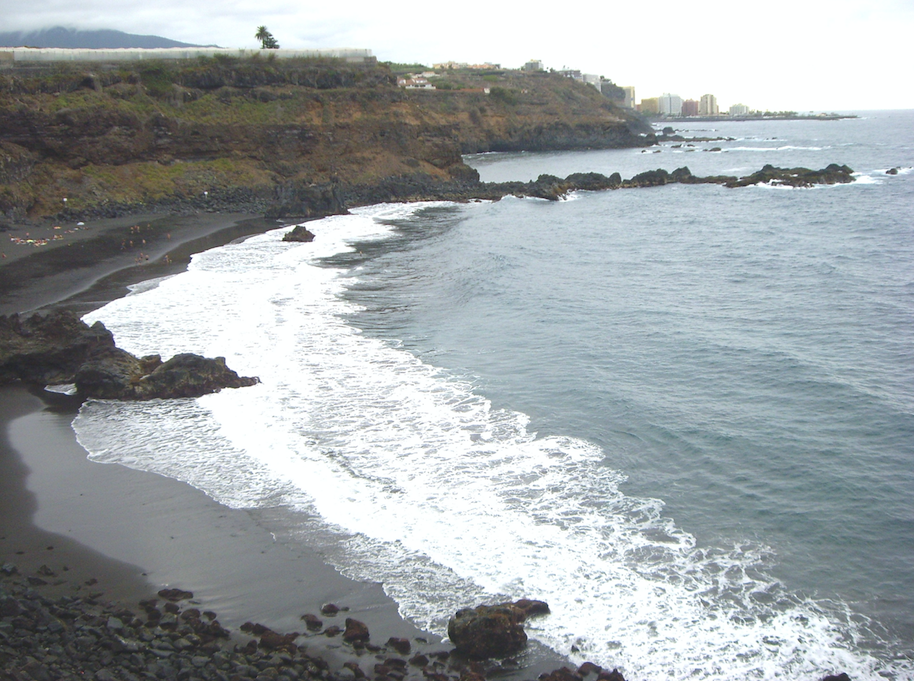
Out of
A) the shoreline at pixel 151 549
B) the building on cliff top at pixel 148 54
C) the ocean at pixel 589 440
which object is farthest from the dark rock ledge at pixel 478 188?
the shoreline at pixel 151 549

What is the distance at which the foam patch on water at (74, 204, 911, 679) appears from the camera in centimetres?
811

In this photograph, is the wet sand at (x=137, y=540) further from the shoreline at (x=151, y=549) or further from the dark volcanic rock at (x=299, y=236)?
the dark volcanic rock at (x=299, y=236)

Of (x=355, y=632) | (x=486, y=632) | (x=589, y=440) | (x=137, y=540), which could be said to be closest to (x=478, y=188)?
(x=589, y=440)

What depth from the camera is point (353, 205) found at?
52.4m

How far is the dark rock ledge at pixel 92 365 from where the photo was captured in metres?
15.4

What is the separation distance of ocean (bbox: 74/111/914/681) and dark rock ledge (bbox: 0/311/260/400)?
491 mm

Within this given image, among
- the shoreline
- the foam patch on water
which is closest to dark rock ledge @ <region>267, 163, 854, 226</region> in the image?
the foam patch on water

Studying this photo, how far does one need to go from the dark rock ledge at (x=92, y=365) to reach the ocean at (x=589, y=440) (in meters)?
0.49

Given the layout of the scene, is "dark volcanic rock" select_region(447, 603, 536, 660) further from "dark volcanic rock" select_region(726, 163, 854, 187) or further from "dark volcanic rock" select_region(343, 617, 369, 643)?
"dark volcanic rock" select_region(726, 163, 854, 187)

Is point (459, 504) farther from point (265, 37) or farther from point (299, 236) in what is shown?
point (265, 37)

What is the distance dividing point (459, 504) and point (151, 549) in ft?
14.3

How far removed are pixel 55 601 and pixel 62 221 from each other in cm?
3568

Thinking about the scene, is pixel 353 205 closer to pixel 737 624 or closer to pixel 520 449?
pixel 520 449

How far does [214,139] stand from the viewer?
52.2 m
